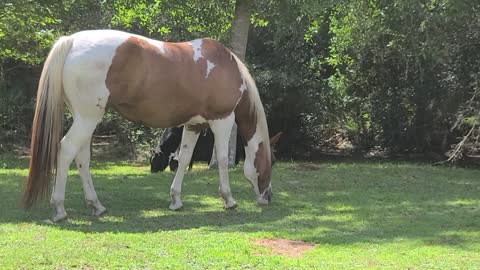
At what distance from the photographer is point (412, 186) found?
32.7 feet

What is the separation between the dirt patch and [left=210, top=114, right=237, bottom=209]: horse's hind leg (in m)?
1.87

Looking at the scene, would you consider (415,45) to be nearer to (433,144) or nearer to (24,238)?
(433,144)

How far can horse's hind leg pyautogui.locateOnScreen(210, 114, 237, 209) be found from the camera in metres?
7.40

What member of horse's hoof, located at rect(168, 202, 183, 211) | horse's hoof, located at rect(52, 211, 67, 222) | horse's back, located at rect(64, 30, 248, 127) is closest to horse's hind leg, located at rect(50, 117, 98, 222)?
horse's hoof, located at rect(52, 211, 67, 222)

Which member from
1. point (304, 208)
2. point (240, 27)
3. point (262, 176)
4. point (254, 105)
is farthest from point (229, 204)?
point (240, 27)

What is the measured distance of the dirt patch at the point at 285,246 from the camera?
17.2ft

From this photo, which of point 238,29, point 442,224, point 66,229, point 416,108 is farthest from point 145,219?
point 416,108

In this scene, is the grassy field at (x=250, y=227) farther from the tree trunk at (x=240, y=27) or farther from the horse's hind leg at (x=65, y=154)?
the tree trunk at (x=240, y=27)

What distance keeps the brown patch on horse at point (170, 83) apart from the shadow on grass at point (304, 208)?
49.4 inches

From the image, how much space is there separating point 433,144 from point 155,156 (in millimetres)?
8462

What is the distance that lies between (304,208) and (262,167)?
0.79m

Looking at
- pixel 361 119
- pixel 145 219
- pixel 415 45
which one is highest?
pixel 415 45

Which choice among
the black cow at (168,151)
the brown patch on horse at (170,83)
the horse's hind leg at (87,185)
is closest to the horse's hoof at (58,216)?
the horse's hind leg at (87,185)

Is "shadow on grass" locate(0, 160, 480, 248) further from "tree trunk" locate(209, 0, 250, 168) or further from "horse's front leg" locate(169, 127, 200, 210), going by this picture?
"tree trunk" locate(209, 0, 250, 168)
